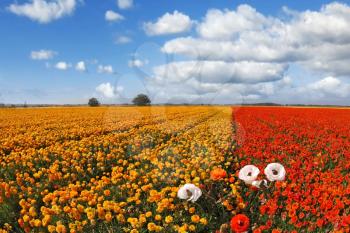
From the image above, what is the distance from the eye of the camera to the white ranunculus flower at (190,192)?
3979 mm

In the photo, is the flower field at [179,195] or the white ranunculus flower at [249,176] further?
the flower field at [179,195]

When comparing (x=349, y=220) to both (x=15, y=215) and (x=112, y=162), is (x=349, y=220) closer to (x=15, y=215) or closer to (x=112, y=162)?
(x=15, y=215)

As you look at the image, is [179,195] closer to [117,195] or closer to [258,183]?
→ [258,183]

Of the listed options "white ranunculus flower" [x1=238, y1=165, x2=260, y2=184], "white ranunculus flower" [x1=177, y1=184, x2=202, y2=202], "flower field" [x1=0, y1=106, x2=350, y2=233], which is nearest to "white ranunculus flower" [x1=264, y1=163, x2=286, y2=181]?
"flower field" [x1=0, y1=106, x2=350, y2=233]

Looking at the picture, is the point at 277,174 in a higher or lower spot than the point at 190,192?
higher

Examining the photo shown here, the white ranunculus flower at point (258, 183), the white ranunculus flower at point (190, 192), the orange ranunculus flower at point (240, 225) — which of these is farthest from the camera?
the white ranunculus flower at point (258, 183)

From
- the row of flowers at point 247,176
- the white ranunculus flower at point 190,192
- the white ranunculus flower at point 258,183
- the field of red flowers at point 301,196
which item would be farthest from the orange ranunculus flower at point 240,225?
the white ranunculus flower at point 258,183

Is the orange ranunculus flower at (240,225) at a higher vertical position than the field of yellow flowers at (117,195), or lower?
higher

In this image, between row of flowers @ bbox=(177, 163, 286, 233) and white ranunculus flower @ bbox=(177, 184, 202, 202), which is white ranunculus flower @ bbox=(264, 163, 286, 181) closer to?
row of flowers @ bbox=(177, 163, 286, 233)

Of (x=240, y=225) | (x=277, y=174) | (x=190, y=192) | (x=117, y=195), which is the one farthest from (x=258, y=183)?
(x=117, y=195)

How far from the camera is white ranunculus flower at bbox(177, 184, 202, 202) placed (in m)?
3.98

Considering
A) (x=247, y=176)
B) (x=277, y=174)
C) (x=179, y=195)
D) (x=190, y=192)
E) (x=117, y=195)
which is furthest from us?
(x=117, y=195)

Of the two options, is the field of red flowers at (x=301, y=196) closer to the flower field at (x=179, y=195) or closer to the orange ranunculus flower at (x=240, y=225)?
the flower field at (x=179, y=195)

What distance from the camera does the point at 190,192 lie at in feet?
13.5
